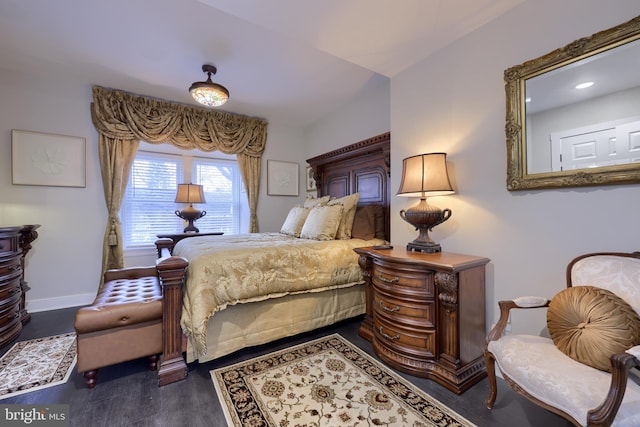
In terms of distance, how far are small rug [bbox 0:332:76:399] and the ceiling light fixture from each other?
8.25 ft

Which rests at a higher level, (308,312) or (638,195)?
(638,195)

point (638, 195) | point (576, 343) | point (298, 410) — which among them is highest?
point (638, 195)

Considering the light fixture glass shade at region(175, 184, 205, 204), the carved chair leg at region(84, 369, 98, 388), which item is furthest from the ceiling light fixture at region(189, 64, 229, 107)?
the carved chair leg at region(84, 369, 98, 388)

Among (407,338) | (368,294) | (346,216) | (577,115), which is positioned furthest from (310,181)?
(577,115)

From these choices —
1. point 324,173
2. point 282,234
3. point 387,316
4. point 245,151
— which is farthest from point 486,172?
point 245,151

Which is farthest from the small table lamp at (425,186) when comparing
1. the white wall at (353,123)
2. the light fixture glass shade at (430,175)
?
the white wall at (353,123)

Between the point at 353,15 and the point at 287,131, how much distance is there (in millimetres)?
2975

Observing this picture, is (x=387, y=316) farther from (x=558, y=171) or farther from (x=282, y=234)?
(x=282, y=234)

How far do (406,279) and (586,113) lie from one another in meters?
1.38

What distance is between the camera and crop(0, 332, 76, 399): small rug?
5.42ft

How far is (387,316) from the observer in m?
1.92

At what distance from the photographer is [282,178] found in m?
4.60

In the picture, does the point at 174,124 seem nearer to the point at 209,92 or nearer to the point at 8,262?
the point at 209,92

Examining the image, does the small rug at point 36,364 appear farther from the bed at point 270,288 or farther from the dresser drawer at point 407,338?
the dresser drawer at point 407,338
